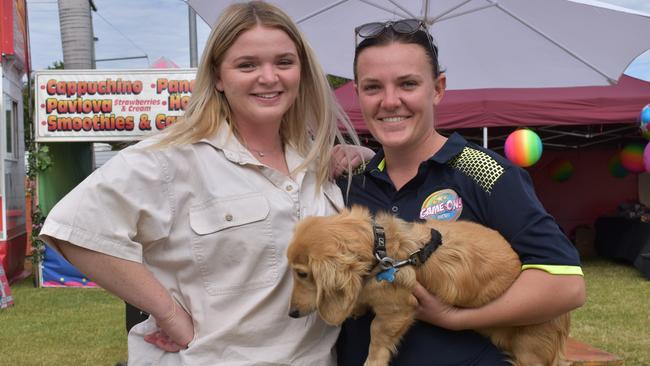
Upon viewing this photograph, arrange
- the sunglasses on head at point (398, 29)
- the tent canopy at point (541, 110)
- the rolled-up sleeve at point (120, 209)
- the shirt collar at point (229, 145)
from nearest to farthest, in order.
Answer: the rolled-up sleeve at point (120, 209) < the shirt collar at point (229, 145) < the sunglasses on head at point (398, 29) < the tent canopy at point (541, 110)

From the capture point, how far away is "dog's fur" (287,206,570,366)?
8.41 feet

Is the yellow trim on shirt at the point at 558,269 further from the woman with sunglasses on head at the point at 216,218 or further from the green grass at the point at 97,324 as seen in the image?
Answer: the green grass at the point at 97,324

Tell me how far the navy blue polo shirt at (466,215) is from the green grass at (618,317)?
514 centimetres

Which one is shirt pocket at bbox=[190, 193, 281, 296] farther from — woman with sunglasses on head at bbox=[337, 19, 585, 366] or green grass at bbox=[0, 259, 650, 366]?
green grass at bbox=[0, 259, 650, 366]

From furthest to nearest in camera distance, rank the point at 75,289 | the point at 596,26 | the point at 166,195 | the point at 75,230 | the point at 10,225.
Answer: the point at 10,225, the point at 75,289, the point at 596,26, the point at 166,195, the point at 75,230

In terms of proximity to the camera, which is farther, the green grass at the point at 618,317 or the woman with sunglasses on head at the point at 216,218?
the green grass at the point at 618,317

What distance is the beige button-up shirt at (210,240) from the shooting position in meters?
2.50

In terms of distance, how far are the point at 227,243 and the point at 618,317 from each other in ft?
25.5

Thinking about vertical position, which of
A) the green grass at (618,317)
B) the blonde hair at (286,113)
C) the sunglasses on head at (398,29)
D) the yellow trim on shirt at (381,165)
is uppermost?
the sunglasses on head at (398,29)

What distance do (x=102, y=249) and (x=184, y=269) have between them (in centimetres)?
36

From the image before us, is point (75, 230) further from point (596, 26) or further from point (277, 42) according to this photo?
point (596, 26)

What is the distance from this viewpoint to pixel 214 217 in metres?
2.65

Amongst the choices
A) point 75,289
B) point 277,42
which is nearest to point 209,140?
point 277,42

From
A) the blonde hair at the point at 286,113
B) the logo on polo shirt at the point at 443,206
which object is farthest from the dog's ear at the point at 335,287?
the blonde hair at the point at 286,113
